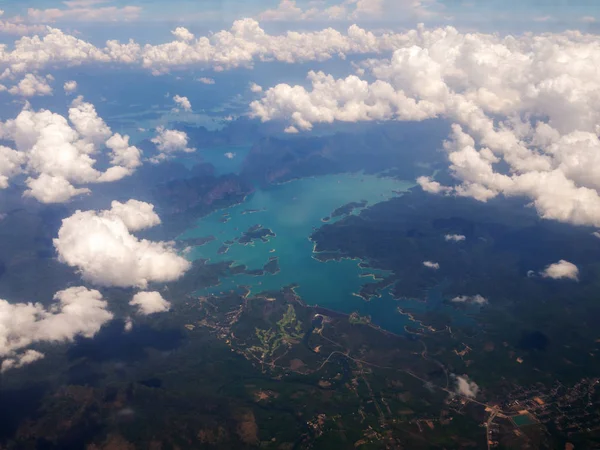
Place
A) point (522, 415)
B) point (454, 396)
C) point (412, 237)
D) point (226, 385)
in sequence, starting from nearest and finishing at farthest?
point (522, 415) < point (454, 396) < point (226, 385) < point (412, 237)

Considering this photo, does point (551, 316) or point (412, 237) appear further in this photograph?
point (412, 237)

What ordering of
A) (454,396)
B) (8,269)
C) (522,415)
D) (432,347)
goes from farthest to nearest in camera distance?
(8,269)
(432,347)
(454,396)
(522,415)

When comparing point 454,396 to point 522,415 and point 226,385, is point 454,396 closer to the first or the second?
point 522,415

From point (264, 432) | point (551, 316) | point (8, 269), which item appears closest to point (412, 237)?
point (551, 316)

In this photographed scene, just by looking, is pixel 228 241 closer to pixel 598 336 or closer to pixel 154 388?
pixel 154 388

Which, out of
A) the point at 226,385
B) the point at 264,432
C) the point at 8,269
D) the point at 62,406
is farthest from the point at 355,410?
the point at 8,269

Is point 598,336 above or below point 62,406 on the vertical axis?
below

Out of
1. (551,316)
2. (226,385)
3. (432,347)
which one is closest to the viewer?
(226,385)

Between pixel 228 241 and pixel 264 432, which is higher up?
pixel 264 432

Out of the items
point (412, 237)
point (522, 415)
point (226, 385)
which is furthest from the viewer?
point (412, 237)
